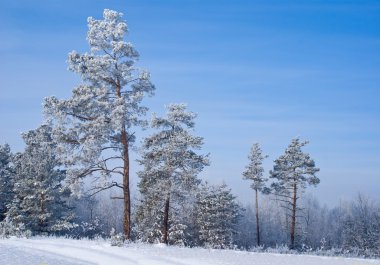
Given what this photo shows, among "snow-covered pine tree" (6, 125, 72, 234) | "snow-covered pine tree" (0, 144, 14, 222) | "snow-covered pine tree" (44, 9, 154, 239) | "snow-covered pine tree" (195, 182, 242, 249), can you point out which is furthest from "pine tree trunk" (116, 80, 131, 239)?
"snow-covered pine tree" (195, 182, 242, 249)

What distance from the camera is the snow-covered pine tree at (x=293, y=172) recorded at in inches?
1678

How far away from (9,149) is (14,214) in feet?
27.6

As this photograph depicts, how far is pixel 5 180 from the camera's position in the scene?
4281 cm

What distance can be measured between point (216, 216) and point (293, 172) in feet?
36.2

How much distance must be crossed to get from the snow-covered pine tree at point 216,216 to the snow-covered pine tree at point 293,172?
307 inches

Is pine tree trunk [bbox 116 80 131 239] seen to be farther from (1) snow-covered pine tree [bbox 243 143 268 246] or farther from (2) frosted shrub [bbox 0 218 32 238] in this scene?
(1) snow-covered pine tree [bbox 243 143 268 246]

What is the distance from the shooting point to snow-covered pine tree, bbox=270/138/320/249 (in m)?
42.6

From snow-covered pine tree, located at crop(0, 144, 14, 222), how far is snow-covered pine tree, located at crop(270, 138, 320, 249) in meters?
25.5

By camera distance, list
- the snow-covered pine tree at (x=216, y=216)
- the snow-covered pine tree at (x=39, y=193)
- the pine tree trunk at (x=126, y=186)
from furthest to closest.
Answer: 1. the snow-covered pine tree at (x=216, y=216)
2. the snow-covered pine tree at (x=39, y=193)
3. the pine tree trunk at (x=126, y=186)

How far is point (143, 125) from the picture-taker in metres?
25.2

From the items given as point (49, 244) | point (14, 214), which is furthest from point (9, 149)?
point (49, 244)

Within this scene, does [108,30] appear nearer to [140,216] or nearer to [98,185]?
[98,185]

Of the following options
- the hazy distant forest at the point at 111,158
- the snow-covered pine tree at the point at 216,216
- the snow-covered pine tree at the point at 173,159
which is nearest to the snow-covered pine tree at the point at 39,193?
the hazy distant forest at the point at 111,158

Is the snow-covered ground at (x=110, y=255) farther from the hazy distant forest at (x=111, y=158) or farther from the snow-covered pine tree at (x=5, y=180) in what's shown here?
the snow-covered pine tree at (x=5, y=180)
